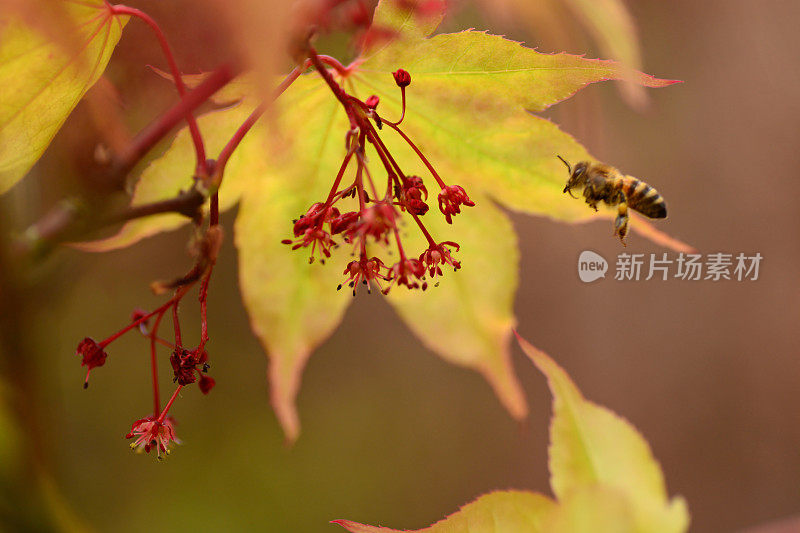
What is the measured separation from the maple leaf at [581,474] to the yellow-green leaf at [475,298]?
0.12 m

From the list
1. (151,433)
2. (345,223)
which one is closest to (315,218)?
(345,223)

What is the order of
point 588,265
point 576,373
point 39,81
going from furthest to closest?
point 576,373
point 588,265
point 39,81

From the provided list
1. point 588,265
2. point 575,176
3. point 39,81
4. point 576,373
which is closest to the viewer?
point 39,81

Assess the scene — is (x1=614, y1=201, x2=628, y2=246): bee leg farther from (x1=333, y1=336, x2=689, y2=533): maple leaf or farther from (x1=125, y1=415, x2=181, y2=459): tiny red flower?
(x1=125, y1=415, x2=181, y2=459): tiny red flower

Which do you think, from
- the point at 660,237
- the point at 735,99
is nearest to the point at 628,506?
the point at 660,237

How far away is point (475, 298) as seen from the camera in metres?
0.38

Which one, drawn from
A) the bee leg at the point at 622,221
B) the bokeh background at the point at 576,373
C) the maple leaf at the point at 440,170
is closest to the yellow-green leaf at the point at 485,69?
the maple leaf at the point at 440,170

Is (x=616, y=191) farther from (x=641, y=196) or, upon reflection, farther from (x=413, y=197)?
(x=413, y=197)

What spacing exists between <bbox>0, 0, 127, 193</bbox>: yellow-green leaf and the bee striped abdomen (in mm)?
292

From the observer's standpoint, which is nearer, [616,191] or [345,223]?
[345,223]

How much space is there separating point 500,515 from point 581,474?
36 millimetres

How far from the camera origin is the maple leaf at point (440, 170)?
10.9 inches

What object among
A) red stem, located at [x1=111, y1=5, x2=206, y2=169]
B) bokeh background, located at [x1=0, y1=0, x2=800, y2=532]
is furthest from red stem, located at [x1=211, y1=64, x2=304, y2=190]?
bokeh background, located at [x1=0, y1=0, x2=800, y2=532]

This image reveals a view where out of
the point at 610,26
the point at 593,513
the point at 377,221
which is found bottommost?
the point at 593,513
